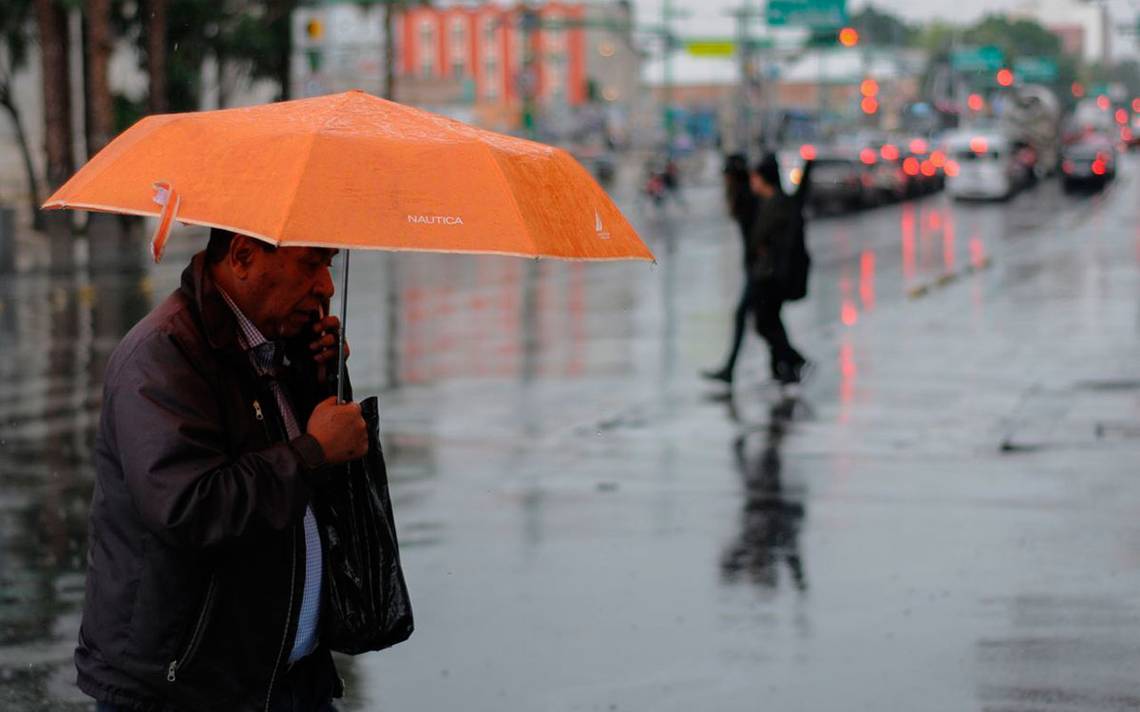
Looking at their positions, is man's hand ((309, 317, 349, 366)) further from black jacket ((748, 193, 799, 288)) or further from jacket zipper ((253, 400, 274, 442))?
black jacket ((748, 193, 799, 288))

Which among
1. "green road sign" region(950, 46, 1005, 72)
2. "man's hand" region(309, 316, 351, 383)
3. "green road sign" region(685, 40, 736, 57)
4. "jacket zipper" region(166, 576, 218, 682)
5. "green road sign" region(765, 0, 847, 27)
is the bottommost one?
"jacket zipper" region(166, 576, 218, 682)

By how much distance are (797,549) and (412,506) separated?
2135 mm

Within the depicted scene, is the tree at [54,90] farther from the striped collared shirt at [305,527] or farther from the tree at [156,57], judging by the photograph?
the striped collared shirt at [305,527]

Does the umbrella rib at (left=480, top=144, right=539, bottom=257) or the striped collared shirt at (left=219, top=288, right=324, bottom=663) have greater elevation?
the umbrella rib at (left=480, top=144, right=539, bottom=257)

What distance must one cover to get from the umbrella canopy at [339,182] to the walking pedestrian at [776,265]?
10.7 m

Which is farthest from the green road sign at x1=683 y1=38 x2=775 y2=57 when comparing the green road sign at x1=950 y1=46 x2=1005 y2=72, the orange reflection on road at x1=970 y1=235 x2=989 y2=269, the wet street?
the wet street

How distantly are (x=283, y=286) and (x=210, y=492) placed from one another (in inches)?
18.4

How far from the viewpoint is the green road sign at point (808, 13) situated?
226 feet

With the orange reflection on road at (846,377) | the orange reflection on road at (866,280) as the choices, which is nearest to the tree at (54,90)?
the orange reflection on road at (866,280)

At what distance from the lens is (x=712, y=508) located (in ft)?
32.4

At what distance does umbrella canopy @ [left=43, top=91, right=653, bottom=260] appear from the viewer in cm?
Result: 355

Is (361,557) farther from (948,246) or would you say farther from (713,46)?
(713,46)

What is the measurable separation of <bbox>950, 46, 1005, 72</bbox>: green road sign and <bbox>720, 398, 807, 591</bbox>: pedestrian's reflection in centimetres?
9927

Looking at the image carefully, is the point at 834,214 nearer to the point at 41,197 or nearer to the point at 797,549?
the point at 41,197
